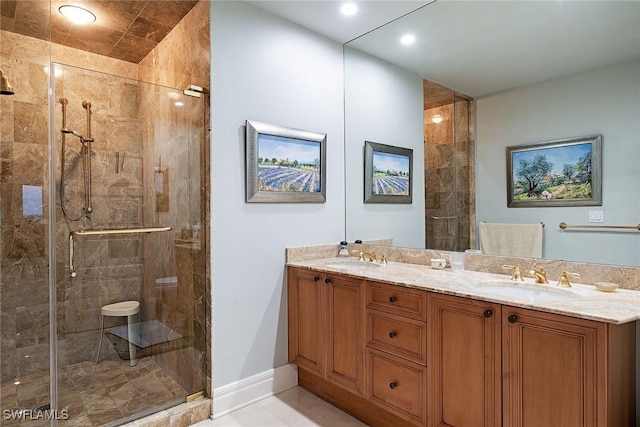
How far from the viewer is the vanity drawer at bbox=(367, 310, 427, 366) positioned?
6.07 ft

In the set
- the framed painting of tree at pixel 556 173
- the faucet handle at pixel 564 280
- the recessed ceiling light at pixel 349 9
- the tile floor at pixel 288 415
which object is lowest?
the tile floor at pixel 288 415

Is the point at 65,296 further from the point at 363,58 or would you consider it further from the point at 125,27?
the point at 363,58

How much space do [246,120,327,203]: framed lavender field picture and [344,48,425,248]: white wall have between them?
335 mm

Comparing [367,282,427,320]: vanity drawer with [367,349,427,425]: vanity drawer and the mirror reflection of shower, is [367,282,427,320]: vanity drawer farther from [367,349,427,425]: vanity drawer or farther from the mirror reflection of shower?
the mirror reflection of shower

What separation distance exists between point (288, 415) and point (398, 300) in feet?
3.67

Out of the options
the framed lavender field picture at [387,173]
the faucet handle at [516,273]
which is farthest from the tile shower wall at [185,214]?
the faucet handle at [516,273]

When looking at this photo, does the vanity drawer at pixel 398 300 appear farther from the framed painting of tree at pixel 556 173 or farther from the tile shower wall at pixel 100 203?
the tile shower wall at pixel 100 203

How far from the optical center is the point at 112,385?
238 cm

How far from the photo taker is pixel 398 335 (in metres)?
1.97

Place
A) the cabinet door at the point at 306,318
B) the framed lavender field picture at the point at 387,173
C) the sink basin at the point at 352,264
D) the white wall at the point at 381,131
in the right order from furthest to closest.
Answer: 1. the framed lavender field picture at the point at 387,173
2. the white wall at the point at 381,131
3. the sink basin at the point at 352,264
4. the cabinet door at the point at 306,318

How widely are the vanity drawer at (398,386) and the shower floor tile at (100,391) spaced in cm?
129

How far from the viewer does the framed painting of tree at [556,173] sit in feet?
6.13

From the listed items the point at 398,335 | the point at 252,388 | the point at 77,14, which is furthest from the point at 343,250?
the point at 77,14

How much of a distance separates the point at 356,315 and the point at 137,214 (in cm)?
166
